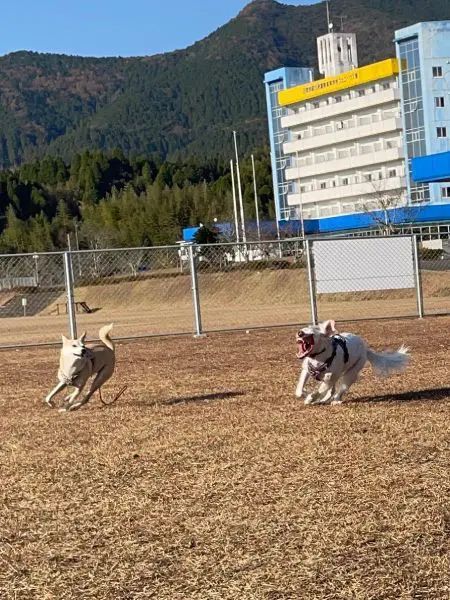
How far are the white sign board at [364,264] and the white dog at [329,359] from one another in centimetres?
1038

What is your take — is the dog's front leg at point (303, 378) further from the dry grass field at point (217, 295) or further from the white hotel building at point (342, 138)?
the white hotel building at point (342, 138)

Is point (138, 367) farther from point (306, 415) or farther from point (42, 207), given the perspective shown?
point (42, 207)

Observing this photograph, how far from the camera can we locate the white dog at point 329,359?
7965mm

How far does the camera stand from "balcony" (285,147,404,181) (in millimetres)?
81213

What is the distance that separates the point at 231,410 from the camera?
860cm

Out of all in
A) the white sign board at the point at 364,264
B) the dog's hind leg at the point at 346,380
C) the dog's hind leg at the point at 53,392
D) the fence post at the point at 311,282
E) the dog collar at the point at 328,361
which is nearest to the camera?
the dog collar at the point at 328,361

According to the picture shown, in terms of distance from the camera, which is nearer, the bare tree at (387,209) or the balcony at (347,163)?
the bare tree at (387,209)

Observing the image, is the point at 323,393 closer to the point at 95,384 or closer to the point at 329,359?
the point at 329,359

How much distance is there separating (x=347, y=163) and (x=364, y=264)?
67281mm

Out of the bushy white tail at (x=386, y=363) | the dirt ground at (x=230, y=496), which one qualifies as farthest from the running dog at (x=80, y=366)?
the bushy white tail at (x=386, y=363)

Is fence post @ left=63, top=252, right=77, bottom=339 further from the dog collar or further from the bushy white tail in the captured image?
the dog collar

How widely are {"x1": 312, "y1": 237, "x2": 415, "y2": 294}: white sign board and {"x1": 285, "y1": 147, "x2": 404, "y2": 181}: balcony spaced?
2431 inches

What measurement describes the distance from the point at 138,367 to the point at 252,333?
200 inches

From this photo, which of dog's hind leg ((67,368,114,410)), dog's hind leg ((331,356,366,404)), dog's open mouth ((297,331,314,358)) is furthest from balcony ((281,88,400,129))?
dog's open mouth ((297,331,314,358))
